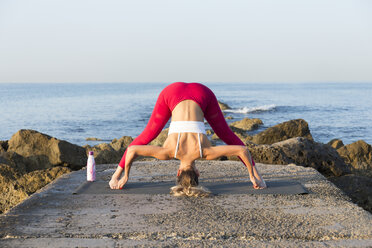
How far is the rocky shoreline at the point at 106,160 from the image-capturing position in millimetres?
7359

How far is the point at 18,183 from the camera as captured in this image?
7.35m

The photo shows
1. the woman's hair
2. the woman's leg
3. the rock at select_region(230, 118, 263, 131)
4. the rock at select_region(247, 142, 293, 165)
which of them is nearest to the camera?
the woman's hair

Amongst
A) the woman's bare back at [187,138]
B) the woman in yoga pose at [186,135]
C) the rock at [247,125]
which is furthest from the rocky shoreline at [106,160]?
the rock at [247,125]

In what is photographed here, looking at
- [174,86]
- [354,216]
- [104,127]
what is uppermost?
[174,86]

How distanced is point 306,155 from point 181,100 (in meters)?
4.35

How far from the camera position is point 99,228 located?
185 inches

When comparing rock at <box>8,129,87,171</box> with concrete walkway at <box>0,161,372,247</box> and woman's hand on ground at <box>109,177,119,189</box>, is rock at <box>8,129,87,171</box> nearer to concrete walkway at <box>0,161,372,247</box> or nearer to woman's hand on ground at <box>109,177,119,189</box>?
concrete walkway at <box>0,161,372,247</box>

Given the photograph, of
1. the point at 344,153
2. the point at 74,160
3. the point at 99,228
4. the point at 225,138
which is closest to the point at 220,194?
the point at 225,138

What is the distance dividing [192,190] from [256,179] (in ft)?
3.49

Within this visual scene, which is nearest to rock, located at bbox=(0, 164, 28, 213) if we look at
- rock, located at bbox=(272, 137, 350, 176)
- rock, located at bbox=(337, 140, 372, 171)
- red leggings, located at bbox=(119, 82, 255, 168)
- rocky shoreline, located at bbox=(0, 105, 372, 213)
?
rocky shoreline, located at bbox=(0, 105, 372, 213)

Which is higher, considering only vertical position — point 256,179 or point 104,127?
point 256,179

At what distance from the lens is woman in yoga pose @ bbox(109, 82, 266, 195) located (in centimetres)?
597

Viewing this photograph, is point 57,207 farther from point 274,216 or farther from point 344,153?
point 344,153

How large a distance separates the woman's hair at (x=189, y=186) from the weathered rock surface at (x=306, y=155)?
3280 millimetres
